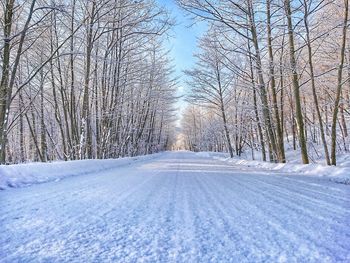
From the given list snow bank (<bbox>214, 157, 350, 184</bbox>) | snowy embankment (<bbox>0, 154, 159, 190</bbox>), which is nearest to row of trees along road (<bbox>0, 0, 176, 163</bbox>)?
snowy embankment (<bbox>0, 154, 159, 190</bbox>)

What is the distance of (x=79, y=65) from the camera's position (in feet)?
67.2

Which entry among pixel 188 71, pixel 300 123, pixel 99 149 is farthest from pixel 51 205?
pixel 188 71

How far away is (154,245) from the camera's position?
2164 millimetres

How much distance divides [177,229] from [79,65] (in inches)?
777

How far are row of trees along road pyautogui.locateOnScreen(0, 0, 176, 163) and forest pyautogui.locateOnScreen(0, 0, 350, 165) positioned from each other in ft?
0.26

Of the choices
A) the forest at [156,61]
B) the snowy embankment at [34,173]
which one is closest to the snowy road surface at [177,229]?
the snowy embankment at [34,173]

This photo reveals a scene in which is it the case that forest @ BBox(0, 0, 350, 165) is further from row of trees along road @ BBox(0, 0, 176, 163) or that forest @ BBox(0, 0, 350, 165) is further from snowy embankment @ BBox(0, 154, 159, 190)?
snowy embankment @ BBox(0, 154, 159, 190)

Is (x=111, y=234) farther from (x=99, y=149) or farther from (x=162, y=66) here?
(x=162, y=66)

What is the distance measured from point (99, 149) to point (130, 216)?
49.6ft

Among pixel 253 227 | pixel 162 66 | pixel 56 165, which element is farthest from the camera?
pixel 162 66

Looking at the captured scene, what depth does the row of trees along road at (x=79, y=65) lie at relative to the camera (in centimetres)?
884

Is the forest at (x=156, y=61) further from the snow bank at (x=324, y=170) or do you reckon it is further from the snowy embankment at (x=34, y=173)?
the snow bank at (x=324, y=170)

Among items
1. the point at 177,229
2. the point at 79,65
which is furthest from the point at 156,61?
the point at 177,229

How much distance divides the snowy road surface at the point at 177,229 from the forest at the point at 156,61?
517 cm
